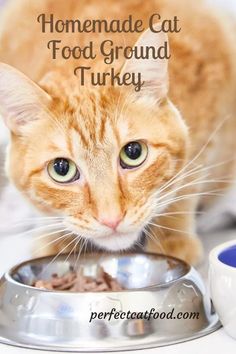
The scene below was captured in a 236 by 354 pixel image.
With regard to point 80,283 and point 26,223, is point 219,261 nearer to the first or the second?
point 80,283

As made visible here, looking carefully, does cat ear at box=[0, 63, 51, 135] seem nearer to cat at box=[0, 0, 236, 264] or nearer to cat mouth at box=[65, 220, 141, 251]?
cat at box=[0, 0, 236, 264]

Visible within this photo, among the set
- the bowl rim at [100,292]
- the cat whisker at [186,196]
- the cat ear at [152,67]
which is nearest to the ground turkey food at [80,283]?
the bowl rim at [100,292]

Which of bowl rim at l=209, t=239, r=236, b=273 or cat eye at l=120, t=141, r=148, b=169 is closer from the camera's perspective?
bowl rim at l=209, t=239, r=236, b=273

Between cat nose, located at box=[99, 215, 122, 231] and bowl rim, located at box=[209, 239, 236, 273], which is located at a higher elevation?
cat nose, located at box=[99, 215, 122, 231]

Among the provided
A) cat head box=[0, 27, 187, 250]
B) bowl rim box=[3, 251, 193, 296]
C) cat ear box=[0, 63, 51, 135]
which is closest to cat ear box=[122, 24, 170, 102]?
cat head box=[0, 27, 187, 250]

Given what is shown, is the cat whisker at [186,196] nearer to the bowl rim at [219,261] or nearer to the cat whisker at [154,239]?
the cat whisker at [154,239]

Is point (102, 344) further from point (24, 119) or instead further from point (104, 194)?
point (24, 119)

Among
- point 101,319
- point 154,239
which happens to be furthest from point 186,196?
point 101,319
